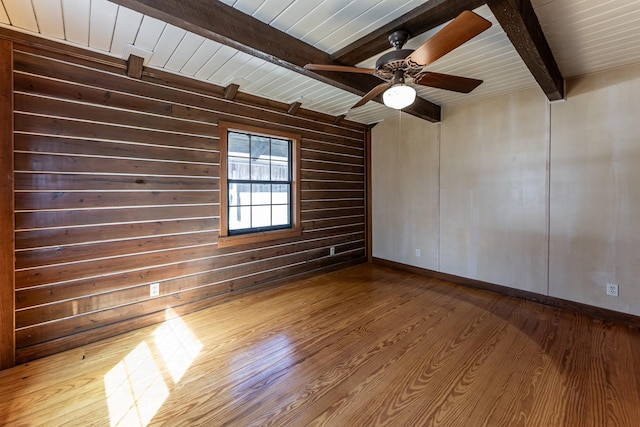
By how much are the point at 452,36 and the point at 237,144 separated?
2.62 m

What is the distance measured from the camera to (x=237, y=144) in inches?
138

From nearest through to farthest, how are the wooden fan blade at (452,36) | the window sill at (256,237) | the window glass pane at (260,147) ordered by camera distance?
1. the wooden fan blade at (452,36)
2. the window sill at (256,237)
3. the window glass pane at (260,147)

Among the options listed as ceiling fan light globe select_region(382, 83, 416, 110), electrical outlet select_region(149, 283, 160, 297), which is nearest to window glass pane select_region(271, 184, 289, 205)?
electrical outlet select_region(149, 283, 160, 297)

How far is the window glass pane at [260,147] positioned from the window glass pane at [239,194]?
0.43 metres

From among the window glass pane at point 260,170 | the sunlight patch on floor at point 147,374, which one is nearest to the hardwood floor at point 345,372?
the sunlight patch on floor at point 147,374

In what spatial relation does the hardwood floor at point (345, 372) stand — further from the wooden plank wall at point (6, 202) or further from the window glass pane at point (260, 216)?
the window glass pane at point (260, 216)

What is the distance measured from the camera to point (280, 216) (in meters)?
4.02

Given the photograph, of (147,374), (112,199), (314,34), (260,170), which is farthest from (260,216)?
(314,34)

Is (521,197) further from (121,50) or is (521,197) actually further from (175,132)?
(121,50)

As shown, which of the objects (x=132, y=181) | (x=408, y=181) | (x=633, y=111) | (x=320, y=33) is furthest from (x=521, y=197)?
(x=132, y=181)

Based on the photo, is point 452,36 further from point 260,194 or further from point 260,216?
point 260,216

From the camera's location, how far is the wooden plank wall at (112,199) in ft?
7.30

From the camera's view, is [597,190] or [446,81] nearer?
[446,81]

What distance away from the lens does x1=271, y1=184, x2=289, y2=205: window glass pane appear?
3920 millimetres
